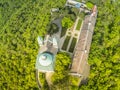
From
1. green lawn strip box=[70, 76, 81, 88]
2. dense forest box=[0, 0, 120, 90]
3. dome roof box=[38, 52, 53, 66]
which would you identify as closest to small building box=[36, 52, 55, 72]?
dome roof box=[38, 52, 53, 66]

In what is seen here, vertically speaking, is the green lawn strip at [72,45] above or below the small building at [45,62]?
above

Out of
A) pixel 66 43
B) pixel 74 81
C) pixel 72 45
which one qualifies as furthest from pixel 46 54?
pixel 74 81

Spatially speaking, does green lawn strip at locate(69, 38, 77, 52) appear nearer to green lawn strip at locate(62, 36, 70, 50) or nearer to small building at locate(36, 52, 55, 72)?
green lawn strip at locate(62, 36, 70, 50)

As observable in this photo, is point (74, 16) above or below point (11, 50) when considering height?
above

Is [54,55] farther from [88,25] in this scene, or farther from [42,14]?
[42,14]

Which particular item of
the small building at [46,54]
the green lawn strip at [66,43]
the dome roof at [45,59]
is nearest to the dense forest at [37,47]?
the small building at [46,54]

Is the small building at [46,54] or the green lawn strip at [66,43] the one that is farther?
the green lawn strip at [66,43]

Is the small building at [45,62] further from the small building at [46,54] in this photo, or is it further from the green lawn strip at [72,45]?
the green lawn strip at [72,45]

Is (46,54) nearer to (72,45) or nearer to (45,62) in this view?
(45,62)

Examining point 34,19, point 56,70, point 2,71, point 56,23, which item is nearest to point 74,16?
point 56,23

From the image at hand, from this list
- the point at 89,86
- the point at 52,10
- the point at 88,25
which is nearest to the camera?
the point at 89,86
